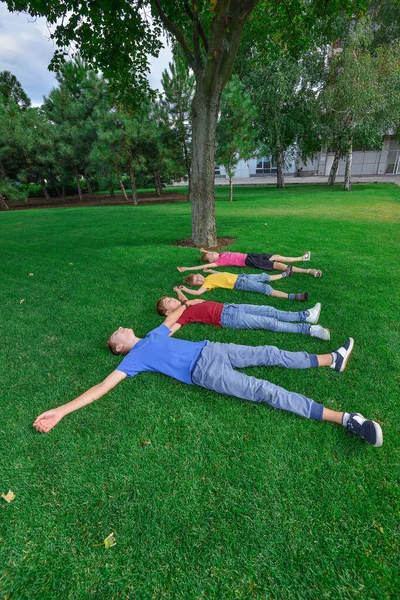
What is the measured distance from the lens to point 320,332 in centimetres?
363

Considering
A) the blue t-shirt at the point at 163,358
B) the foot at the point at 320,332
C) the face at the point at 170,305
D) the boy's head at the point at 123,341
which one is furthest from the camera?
the face at the point at 170,305

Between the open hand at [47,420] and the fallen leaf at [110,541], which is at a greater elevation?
the open hand at [47,420]

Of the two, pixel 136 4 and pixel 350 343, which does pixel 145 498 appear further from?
pixel 136 4

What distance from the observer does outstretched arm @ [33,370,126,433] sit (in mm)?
2566

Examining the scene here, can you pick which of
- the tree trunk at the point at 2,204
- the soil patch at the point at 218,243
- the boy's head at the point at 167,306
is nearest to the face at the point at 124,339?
the boy's head at the point at 167,306

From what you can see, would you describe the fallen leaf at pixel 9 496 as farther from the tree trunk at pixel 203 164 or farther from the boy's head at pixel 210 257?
the tree trunk at pixel 203 164

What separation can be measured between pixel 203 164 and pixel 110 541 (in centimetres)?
743

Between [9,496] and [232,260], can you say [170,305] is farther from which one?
[9,496]

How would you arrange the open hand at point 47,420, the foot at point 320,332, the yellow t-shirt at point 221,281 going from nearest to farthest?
1. the open hand at point 47,420
2. the foot at point 320,332
3. the yellow t-shirt at point 221,281

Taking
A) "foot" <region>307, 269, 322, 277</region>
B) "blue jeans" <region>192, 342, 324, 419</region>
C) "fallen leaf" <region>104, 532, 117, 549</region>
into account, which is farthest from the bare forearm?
"foot" <region>307, 269, 322, 277</region>

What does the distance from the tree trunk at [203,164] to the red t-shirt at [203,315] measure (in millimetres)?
4303

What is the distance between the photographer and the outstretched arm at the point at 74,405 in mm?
2566

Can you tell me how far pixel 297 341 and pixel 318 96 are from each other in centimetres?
2195

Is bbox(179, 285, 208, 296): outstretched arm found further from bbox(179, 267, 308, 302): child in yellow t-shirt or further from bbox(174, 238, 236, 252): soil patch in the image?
bbox(174, 238, 236, 252): soil patch
